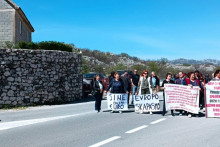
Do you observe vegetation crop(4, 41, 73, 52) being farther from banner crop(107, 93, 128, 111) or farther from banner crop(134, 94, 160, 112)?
banner crop(134, 94, 160, 112)

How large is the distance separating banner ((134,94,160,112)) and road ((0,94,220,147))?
144 centimetres

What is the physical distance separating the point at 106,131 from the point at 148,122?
2.16 meters

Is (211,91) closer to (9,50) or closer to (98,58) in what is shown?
(9,50)

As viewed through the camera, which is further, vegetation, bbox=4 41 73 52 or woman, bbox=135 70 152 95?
vegetation, bbox=4 41 73 52

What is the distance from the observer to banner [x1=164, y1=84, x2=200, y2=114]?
12.0 metres

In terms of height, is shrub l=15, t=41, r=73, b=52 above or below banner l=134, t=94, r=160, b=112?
above

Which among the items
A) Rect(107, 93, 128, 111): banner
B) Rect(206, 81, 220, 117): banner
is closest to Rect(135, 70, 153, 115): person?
Rect(107, 93, 128, 111): banner

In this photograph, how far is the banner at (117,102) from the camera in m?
13.6

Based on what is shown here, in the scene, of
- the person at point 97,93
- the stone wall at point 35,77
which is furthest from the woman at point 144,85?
the stone wall at point 35,77

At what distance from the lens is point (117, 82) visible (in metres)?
13.8

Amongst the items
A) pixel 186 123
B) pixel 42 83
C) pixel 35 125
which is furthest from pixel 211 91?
pixel 42 83

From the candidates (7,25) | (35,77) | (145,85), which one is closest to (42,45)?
(35,77)

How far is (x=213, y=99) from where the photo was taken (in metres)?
11.7

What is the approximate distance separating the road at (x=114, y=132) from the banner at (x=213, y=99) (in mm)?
370
